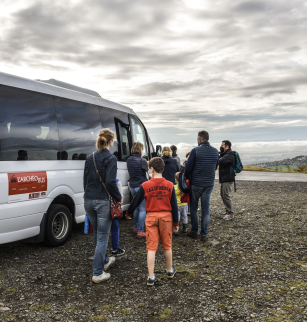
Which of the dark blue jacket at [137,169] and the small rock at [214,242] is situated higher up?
the dark blue jacket at [137,169]

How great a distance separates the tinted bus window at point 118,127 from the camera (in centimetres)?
799

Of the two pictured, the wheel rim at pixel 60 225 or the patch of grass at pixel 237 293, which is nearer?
the patch of grass at pixel 237 293

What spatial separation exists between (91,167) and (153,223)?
1138mm

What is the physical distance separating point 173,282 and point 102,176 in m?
1.84

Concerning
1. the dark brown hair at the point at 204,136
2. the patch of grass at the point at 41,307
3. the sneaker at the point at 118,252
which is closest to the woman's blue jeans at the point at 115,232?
the sneaker at the point at 118,252

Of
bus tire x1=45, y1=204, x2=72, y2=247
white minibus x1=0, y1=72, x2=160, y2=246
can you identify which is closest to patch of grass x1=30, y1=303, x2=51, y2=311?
white minibus x1=0, y1=72, x2=160, y2=246

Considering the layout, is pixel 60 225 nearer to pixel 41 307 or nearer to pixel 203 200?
pixel 41 307

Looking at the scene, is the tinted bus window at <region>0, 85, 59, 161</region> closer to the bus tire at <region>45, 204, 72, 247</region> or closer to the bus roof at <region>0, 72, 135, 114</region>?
the bus roof at <region>0, 72, 135, 114</region>

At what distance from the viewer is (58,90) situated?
661 centimetres

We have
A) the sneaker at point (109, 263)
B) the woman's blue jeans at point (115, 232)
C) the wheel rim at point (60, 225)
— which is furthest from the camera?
the wheel rim at point (60, 225)

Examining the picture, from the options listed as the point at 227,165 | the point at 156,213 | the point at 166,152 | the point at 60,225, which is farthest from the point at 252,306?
the point at 227,165

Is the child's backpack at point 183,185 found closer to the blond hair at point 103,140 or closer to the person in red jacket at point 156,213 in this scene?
the person in red jacket at point 156,213

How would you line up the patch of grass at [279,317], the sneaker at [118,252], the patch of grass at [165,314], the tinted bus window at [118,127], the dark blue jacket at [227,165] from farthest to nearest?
the dark blue jacket at [227,165] < the tinted bus window at [118,127] < the sneaker at [118,252] < the patch of grass at [165,314] < the patch of grass at [279,317]

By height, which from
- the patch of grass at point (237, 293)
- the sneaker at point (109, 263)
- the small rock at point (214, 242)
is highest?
the sneaker at point (109, 263)
